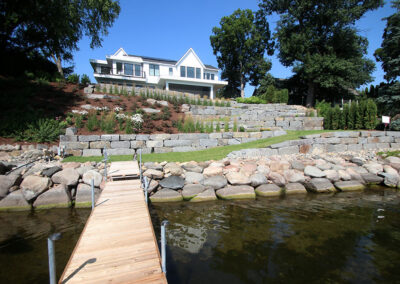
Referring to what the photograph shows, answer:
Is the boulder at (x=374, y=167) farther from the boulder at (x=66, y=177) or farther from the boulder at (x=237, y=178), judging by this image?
the boulder at (x=66, y=177)

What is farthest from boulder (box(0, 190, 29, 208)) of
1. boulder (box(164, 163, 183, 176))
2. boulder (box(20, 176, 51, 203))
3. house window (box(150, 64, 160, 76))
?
house window (box(150, 64, 160, 76))

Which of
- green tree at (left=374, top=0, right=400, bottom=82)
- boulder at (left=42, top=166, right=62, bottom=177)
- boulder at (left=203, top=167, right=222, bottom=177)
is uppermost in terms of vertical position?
green tree at (left=374, top=0, right=400, bottom=82)

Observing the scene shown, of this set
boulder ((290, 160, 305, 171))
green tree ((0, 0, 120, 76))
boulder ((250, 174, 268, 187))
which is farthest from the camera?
green tree ((0, 0, 120, 76))

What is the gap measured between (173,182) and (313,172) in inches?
217

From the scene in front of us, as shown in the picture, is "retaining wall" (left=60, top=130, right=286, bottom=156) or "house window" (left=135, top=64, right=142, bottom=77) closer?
"retaining wall" (left=60, top=130, right=286, bottom=156)

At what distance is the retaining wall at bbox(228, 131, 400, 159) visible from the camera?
A: 10.1 metres

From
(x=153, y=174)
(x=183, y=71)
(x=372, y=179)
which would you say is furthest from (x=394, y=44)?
(x=183, y=71)

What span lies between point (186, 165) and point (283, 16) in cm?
2708

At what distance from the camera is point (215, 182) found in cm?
684

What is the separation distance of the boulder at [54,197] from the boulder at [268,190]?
610 centimetres

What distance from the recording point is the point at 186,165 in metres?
7.59

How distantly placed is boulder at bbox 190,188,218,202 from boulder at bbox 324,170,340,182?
469 centimetres

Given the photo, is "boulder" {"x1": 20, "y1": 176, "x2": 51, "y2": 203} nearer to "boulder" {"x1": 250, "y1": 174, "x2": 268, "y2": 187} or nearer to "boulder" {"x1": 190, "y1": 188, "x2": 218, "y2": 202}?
"boulder" {"x1": 190, "y1": 188, "x2": 218, "y2": 202}

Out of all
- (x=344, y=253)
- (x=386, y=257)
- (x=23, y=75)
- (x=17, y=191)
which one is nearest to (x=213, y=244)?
(x=344, y=253)
